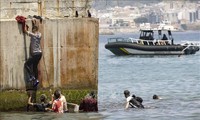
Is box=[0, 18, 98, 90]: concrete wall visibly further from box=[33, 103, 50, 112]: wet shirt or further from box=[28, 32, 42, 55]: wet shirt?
box=[33, 103, 50, 112]: wet shirt

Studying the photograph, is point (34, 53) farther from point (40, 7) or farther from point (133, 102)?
point (133, 102)

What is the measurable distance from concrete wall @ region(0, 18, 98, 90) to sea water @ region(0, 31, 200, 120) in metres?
1.17

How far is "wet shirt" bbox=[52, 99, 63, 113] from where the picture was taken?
21.3 m

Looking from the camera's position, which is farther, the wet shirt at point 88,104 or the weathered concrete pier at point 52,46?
the wet shirt at point 88,104

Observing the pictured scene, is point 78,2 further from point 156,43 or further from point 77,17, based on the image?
point 156,43

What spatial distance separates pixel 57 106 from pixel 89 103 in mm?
818

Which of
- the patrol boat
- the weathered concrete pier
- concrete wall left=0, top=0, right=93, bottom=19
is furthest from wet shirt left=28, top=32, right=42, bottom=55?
the patrol boat

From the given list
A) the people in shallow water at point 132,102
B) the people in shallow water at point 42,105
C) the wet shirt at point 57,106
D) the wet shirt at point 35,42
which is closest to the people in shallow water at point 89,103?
the wet shirt at point 57,106

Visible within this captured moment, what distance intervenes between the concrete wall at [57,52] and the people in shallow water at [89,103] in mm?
447

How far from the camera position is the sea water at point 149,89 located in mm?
24109

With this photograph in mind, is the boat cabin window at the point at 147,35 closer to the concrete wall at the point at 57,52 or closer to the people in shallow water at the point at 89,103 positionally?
the people in shallow water at the point at 89,103

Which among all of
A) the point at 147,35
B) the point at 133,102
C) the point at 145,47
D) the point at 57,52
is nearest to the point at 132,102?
the point at 133,102

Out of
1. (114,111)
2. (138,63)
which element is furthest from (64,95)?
(138,63)

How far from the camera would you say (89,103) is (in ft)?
71.0
